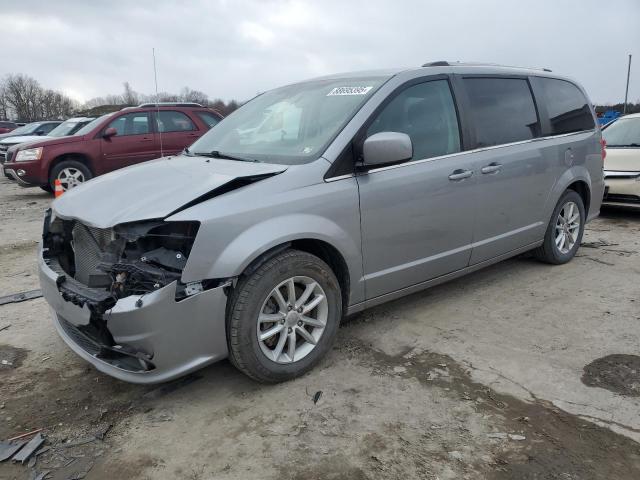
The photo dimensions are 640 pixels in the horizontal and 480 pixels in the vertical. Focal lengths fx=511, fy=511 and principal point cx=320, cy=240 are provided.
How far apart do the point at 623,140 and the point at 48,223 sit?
7848mm

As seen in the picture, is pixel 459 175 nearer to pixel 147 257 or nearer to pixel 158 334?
pixel 147 257

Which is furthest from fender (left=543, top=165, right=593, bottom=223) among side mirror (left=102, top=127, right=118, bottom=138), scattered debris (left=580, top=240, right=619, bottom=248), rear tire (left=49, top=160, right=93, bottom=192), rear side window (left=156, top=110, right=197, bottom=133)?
rear tire (left=49, top=160, right=93, bottom=192)

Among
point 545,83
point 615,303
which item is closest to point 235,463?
point 615,303

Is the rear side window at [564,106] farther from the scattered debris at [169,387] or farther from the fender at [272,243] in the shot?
the scattered debris at [169,387]

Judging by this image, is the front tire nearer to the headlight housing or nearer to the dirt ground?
the dirt ground

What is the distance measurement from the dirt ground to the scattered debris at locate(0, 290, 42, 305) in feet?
1.03

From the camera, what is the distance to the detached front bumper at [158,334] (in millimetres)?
2496

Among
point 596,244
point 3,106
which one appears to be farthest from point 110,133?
point 3,106

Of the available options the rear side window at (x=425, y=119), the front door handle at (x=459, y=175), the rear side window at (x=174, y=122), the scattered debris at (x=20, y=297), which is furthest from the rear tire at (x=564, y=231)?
the rear side window at (x=174, y=122)

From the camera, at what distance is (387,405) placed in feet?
9.07

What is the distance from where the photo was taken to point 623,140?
7.73 m

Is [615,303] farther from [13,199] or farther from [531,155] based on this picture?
[13,199]

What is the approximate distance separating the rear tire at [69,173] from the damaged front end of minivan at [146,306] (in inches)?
309

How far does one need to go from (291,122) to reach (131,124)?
7.53 metres
